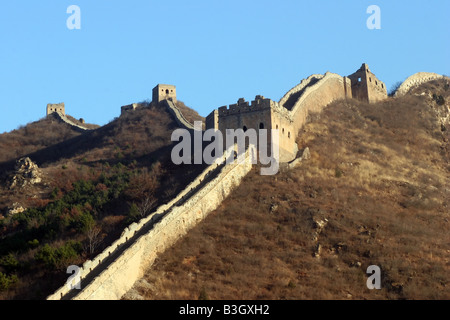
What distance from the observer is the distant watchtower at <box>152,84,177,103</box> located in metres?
65.2

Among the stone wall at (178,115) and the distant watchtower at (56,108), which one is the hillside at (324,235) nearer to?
the stone wall at (178,115)

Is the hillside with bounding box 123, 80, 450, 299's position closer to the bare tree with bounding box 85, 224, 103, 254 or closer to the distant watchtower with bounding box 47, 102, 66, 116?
the bare tree with bounding box 85, 224, 103, 254

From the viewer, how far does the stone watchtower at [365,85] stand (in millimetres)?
57562

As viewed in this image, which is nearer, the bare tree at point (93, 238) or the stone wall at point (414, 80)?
the bare tree at point (93, 238)

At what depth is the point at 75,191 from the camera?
40656mm

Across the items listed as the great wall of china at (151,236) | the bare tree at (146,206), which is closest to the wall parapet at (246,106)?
the great wall of china at (151,236)

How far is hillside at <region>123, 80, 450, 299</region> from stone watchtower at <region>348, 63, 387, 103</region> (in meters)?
→ 13.1

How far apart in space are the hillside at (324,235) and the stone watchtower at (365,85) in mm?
13051

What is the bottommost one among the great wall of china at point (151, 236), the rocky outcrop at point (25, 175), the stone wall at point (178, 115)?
the great wall of china at point (151, 236)

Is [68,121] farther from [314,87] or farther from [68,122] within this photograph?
[314,87]

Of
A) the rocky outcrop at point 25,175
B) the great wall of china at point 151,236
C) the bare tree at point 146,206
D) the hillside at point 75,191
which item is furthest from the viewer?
the rocky outcrop at point 25,175

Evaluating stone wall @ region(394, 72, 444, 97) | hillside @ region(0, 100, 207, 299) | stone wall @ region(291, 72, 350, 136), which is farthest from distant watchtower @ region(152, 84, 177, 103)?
stone wall @ region(394, 72, 444, 97)

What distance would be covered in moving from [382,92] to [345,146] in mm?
18459

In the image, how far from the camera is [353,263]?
27.1 m
